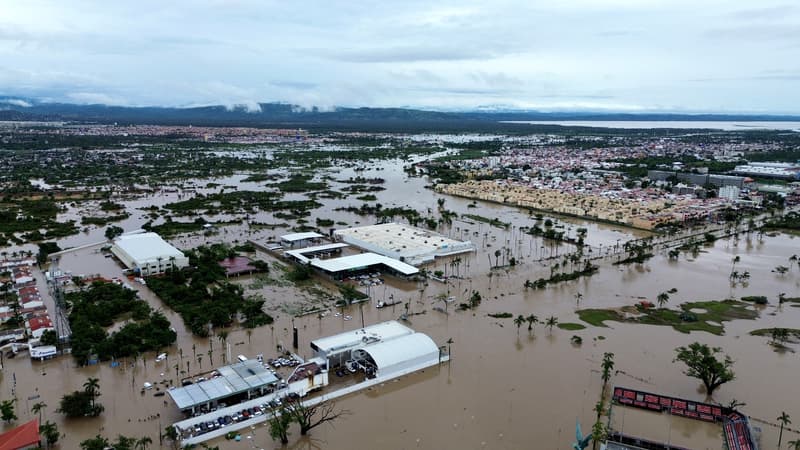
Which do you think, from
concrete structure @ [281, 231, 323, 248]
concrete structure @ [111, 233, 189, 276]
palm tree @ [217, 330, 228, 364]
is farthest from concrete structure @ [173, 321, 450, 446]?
concrete structure @ [281, 231, 323, 248]

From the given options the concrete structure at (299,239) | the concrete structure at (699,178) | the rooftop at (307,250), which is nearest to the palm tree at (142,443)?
the rooftop at (307,250)

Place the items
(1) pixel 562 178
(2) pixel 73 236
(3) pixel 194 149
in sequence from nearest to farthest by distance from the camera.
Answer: (2) pixel 73 236 → (1) pixel 562 178 → (3) pixel 194 149

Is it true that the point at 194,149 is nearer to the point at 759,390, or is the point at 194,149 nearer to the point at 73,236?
the point at 73,236

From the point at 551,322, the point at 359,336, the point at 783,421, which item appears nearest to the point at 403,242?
the point at 551,322

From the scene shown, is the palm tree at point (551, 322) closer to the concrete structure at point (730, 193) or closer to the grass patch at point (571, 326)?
the grass patch at point (571, 326)

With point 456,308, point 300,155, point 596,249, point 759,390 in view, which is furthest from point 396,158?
point 759,390

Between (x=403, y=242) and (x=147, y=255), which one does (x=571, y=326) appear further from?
(x=147, y=255)

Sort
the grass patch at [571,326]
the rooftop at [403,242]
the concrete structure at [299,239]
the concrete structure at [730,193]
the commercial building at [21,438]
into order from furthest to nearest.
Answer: the concrete structure at [730,193] → the concrete structure at [299,239] → the rooftop at [403,242] → the grass patch at [571,326] → the commercial building at [21,438]
